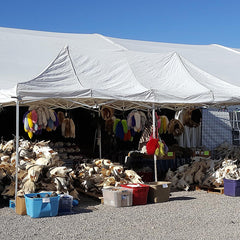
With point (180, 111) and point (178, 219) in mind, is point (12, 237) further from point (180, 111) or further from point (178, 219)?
point (180, 111)

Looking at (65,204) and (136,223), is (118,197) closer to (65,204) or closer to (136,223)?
(65,204)

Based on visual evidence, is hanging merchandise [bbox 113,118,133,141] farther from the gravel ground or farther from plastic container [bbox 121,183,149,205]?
the gravel ground

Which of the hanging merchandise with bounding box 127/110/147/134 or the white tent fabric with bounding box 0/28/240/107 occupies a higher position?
the white tent fabric with bounding box 0/28/240/107

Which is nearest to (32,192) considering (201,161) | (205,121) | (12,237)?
(12,237)

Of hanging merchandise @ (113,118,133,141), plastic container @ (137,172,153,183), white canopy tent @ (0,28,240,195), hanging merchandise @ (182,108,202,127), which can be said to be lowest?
plastic container @ (137,172,153,183)

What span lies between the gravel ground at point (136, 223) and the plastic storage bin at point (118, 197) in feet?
0.54

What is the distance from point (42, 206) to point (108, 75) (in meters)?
3.83

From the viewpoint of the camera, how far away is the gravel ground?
20.7ft

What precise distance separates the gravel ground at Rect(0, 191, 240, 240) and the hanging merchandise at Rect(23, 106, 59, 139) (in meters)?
2.17

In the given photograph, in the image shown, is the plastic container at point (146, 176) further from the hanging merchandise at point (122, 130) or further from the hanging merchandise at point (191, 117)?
the hanging merchandise at point (191, 117)

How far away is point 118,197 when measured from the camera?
852 cm

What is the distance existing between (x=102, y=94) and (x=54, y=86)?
1.03m

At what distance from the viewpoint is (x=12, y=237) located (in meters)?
6.18

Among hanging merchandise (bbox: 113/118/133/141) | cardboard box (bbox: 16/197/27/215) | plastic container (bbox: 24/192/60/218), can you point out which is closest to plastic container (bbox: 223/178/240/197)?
hanging merchandise (bbox: 113/118/133/141)
